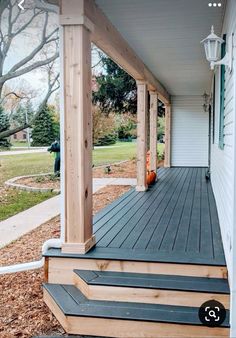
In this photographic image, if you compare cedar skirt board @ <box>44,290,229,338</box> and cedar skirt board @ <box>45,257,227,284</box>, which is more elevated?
cedar skirt board @ <box>45,257,227,284</box>

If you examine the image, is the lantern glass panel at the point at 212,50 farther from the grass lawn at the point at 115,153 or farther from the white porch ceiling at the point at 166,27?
the grass lawn at the point at 115,153

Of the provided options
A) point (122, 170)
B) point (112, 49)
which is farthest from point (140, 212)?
point (122, 170)

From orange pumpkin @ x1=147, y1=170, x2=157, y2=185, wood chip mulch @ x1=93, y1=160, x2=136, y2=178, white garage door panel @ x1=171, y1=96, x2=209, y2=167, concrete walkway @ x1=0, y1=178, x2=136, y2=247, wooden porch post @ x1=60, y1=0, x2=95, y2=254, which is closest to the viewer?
wooden porch post @ x1=60, y1=0, x2=95, y2=254

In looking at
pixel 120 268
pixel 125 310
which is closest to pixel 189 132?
pixel 120 268

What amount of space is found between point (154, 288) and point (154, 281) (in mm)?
101

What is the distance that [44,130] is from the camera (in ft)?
46.2

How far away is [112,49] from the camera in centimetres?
467

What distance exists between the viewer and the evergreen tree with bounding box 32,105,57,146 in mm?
13367

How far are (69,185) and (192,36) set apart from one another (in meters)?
3.18

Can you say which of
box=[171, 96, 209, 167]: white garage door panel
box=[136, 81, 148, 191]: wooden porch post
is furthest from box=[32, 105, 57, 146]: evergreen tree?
box=[136, 81, 148, 191]: wooden porch post

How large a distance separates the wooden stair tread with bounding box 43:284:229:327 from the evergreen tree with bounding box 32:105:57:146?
10430 mm

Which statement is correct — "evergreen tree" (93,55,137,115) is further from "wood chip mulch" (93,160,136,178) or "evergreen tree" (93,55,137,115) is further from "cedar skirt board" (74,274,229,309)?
"cedar skirt board" (74,274,229,309)

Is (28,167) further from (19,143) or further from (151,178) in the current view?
(151,178)

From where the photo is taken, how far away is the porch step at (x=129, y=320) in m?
2.69
